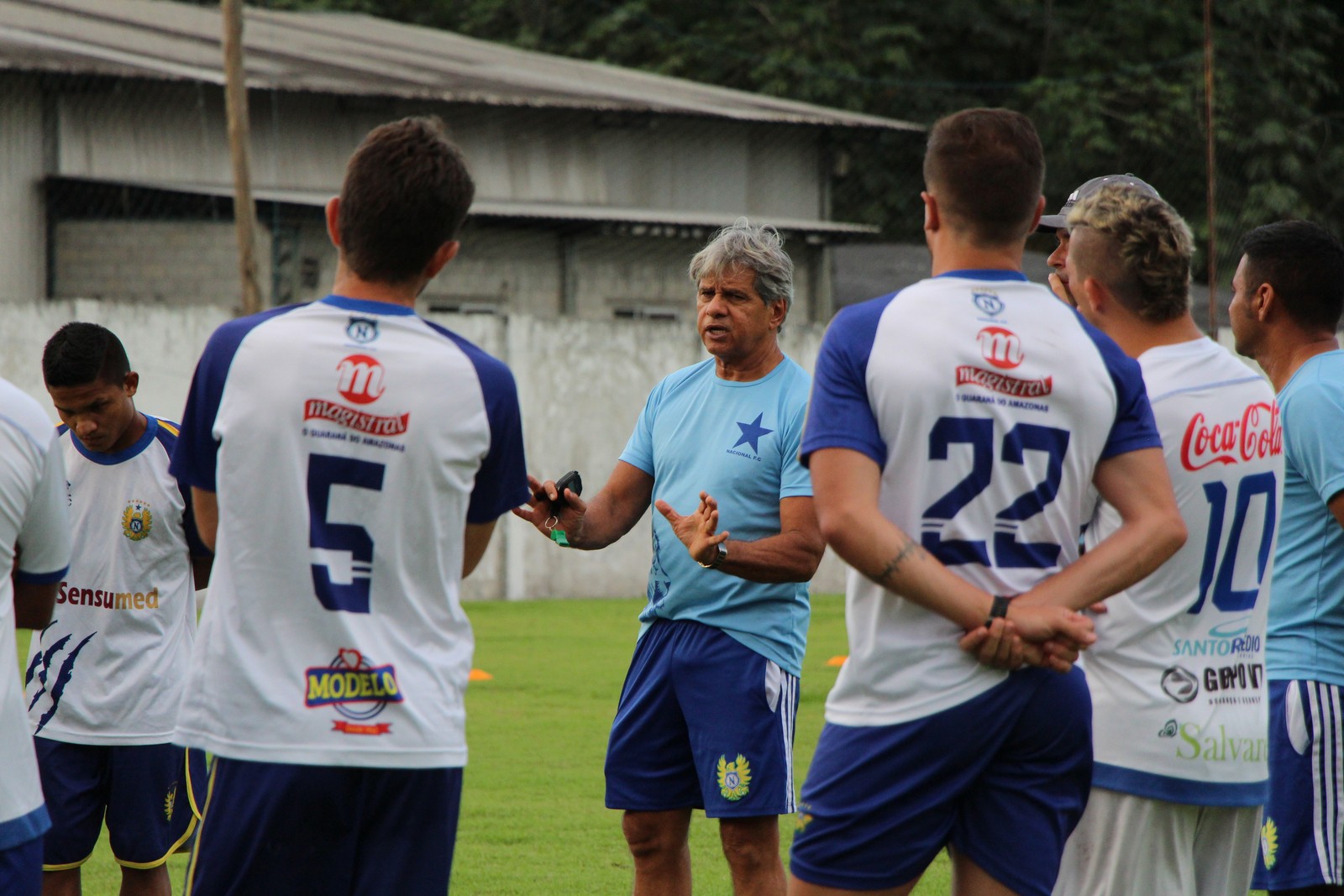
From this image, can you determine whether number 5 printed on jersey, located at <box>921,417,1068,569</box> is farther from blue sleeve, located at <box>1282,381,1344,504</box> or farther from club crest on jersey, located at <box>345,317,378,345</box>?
blue sleeve, located at <box>1282,381,1344,504</box>

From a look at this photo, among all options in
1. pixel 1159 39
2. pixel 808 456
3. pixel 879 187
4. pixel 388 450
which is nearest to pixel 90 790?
pixel 388 450

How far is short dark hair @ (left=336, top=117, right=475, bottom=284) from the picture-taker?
10.2 ft

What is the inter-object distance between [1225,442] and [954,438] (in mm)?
803

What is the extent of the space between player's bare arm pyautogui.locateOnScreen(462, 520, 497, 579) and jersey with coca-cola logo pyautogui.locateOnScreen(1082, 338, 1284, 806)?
1.41 metres

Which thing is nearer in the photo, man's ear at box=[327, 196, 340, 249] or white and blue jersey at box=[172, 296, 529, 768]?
white and blue jersey at box=[172, 296, 529, 768]

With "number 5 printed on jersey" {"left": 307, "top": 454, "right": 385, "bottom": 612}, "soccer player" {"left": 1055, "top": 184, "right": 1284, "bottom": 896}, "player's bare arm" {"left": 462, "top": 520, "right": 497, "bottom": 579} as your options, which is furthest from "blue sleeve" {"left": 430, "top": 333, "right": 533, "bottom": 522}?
"soccer player" {"left": 1055, "top": 184, "right": 1284, "bottom": 896}

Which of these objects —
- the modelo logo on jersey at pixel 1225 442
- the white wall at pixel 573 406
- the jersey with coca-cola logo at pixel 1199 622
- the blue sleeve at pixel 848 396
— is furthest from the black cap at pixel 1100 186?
the white wall at pixel 573 406

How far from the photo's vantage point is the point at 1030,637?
3184mm

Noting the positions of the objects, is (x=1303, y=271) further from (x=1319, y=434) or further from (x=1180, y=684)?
(x=1180, y=684)

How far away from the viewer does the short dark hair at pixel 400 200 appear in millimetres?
3105

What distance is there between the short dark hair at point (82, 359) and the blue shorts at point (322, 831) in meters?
2.11

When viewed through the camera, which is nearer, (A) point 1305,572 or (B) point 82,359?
(A) point 1305,572

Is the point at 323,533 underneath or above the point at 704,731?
above

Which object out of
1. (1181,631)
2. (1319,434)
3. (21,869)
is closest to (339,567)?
(21,869)
